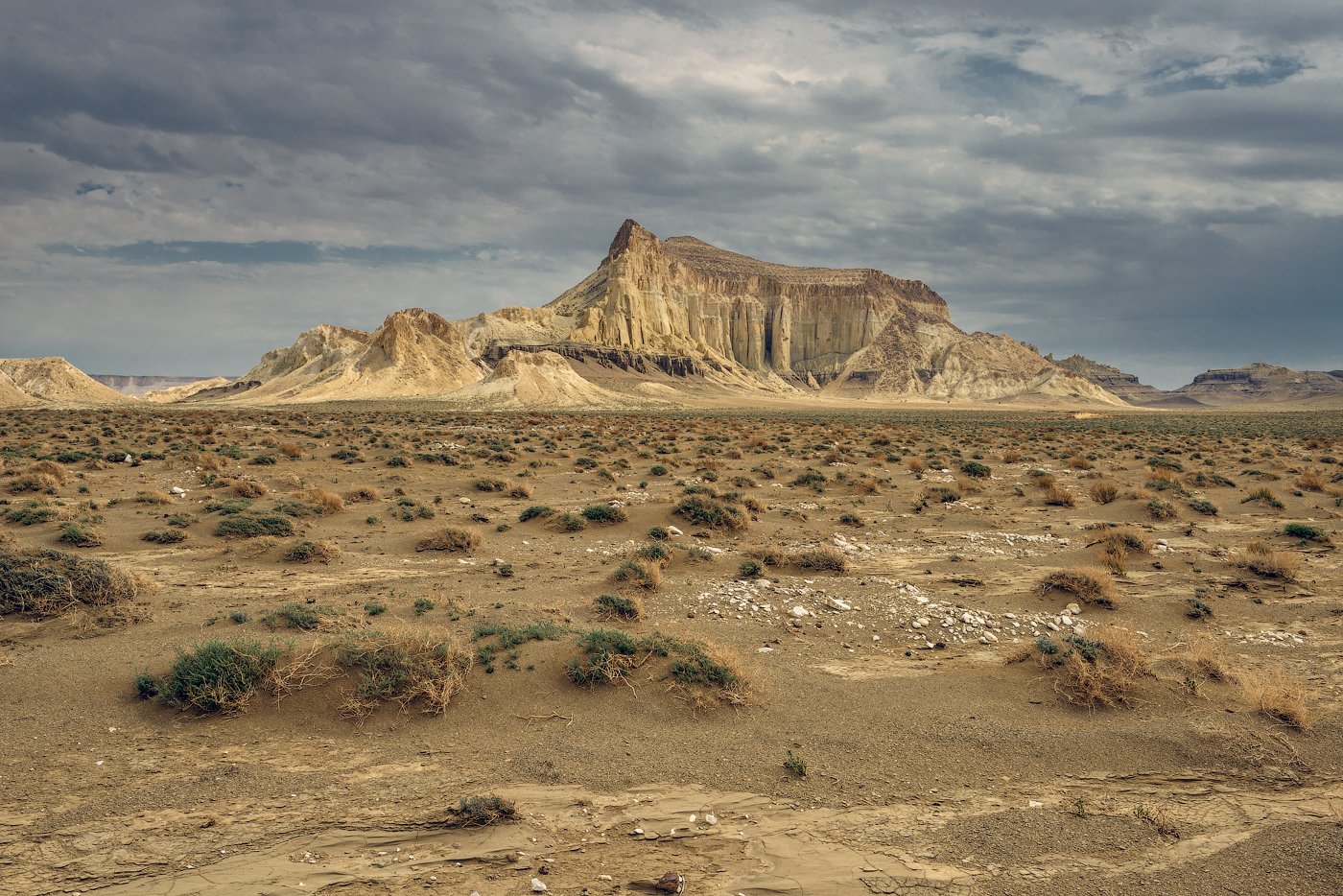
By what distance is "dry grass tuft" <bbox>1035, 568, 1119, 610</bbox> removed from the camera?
11023 mm

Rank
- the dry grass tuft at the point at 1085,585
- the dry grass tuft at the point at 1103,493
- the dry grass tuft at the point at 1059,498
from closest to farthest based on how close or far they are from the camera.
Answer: the dry grass tuft at the point at 1085,585 < the dry grass tuft at the point at 1059,498 < the dry grass tuft at the point at 1103,493

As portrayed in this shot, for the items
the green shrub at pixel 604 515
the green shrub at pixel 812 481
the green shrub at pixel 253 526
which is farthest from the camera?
the green shrub at pixel 812 481

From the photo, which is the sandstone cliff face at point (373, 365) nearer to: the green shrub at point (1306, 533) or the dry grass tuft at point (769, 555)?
the dry grass tuft at point (769, 555)

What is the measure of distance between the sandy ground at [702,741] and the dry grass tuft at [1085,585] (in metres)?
0.24

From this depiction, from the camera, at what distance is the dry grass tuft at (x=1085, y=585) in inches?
434

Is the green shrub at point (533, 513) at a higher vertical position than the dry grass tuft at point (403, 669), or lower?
higher

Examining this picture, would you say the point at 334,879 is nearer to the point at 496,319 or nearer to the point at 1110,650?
the point at 1110,650

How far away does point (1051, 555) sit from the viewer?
14.2 metres

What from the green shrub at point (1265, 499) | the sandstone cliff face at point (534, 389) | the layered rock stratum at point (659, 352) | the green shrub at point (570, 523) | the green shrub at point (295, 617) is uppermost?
the layered rock stratum at point (659, 352)

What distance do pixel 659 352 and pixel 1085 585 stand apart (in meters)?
149

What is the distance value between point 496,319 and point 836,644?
153273 mm

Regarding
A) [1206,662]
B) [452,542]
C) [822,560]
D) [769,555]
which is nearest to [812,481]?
[769,555]

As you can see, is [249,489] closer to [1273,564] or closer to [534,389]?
[1273,564]

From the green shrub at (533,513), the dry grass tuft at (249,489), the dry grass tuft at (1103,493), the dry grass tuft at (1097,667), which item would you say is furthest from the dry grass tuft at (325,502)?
the dry grass tuft at (1103,493)
